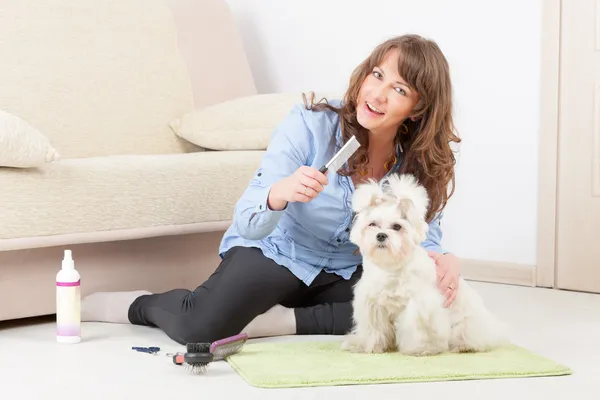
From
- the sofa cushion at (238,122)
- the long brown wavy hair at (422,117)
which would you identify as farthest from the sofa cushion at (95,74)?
the long brown wavy hair at (422,117)

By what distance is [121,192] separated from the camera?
8.41ft

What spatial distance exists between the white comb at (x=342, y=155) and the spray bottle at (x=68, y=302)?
2.29 feet

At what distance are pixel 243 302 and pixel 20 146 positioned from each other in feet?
2.20

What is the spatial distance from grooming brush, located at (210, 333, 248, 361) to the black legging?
4.1 inches

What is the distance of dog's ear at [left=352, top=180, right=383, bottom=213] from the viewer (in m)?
2.02

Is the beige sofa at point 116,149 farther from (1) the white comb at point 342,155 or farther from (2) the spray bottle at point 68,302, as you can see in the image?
(1) the white comb at point 342,155

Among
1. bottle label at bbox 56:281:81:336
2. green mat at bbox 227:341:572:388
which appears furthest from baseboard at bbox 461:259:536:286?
bottle label at bbox 56:281:81:336

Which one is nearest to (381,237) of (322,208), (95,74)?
(322,208)

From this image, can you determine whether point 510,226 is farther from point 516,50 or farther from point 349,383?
point 349,383

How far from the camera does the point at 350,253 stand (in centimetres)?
242

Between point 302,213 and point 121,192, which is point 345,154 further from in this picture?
point 121,192

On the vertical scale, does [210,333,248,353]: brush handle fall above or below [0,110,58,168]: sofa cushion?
below

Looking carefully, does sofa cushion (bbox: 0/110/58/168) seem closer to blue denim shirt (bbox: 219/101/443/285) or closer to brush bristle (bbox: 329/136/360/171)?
blue denim shirt (bbox: 219/101/443/285)

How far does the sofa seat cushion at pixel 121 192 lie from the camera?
2375 millimetres
